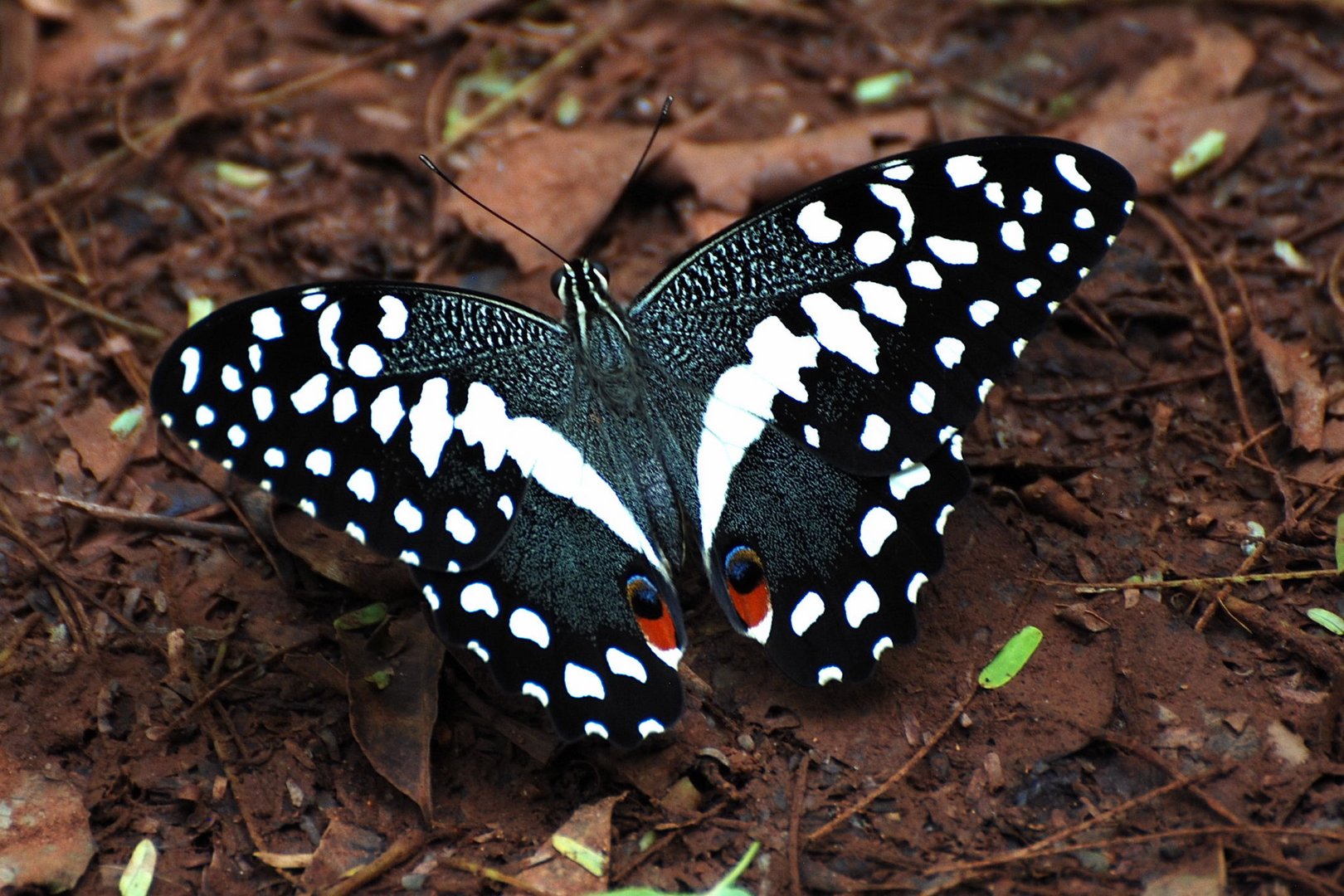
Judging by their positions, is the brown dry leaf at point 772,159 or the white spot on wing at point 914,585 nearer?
the white spot on wing at point 914,585

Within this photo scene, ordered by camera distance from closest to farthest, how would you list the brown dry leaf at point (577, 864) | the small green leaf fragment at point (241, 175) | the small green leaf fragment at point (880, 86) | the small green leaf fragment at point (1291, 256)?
the brown dry leaf at point (577, 864) < the small green leaf fragment at point (1291, 256) < the small green leaf fragment at point (241, 175) < the small green leaf fragment at point (880, 86)

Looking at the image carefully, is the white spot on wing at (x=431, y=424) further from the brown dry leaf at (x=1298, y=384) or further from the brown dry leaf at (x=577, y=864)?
the brown dry leaf at (x=1298, y=384)

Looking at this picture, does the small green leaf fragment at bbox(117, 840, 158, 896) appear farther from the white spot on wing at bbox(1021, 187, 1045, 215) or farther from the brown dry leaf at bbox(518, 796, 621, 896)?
the white spot on wing at bbox(1021, 187, 1045, 215)

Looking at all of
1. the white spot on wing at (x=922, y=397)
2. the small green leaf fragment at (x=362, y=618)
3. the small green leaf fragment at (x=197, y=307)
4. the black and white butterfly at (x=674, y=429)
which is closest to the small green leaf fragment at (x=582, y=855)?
the black and white butterfly at (x=674, y=429)

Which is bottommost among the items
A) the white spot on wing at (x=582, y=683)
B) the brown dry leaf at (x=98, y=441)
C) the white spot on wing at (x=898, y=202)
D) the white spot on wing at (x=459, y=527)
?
the brown dry leaf at (x=98, y=441)

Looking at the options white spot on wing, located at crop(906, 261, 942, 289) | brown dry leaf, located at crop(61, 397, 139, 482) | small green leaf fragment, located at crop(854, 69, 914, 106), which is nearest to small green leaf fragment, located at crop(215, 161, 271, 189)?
brown dry leaf, located at crop(61, 397, 139, 482)

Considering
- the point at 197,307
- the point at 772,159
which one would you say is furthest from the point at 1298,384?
the point at 197,307
